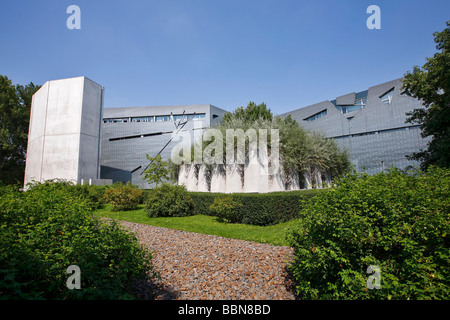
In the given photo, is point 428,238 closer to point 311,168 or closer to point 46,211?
point 46,211

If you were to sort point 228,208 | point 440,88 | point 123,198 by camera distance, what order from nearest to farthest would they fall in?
point 228,208, point 440,88, point 123,198

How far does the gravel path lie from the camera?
3.58m

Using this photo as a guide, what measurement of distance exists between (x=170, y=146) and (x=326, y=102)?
2546cm

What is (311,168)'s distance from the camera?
1363 cm

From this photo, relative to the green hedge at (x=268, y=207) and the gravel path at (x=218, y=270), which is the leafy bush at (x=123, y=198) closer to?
the green hedge at (x=268, y=207)

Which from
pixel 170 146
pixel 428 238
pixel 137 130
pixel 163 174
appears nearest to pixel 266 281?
pixel 428 238

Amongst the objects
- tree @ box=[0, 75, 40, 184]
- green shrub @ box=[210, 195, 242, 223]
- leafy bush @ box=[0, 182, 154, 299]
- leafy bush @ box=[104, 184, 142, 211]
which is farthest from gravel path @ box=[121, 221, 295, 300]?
tree @ box=[0, 75, 40, 184]

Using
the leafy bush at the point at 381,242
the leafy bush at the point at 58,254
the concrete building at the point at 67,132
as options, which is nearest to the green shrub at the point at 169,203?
the leafy bush at the point at 58,254

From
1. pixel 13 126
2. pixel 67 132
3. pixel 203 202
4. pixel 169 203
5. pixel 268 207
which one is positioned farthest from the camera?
pixel 13 126

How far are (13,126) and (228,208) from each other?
36421 mm

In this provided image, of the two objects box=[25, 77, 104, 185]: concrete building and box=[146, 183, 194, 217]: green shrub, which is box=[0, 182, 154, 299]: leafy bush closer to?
box=[146, 183, 194, 217]: green shrub

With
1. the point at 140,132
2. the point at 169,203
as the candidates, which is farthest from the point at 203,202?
the point at 140,132

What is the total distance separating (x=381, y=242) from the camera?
264cm

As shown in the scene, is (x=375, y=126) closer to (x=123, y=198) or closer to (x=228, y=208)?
(x=228, y=208)
